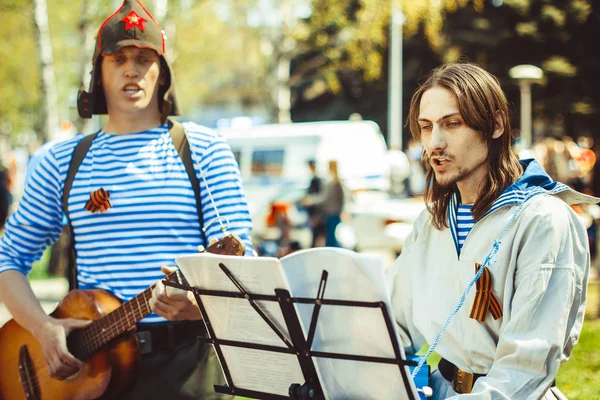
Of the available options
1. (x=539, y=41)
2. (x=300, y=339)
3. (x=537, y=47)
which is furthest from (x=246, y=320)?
(x=537, y=47)

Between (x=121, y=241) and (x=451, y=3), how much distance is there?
65.2 feet

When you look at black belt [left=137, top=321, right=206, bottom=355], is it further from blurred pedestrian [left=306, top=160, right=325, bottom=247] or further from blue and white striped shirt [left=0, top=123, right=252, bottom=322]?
blurred pedestrian [left=306, top=160, right=325, bottom=247]

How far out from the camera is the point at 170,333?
320 cm

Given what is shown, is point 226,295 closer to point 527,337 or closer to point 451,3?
point 527,337

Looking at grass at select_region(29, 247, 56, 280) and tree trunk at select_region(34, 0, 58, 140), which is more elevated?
tree trunk at select_region(34, 0, 58, 140)

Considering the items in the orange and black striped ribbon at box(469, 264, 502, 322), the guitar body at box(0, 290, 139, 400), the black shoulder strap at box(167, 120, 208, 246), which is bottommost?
the guitar body at box(0, 290, 139, 400)

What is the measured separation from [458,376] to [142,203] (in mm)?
1426

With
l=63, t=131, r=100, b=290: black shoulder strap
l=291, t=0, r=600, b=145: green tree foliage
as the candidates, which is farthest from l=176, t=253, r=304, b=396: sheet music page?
l=291, t=0, r=600, b=145: green tree foliage

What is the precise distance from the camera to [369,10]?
2172cm

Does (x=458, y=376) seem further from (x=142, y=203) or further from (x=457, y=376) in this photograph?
(x=142, y=203)

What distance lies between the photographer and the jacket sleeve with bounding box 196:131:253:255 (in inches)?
124

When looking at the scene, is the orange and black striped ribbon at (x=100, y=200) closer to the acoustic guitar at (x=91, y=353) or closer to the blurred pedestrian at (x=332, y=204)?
the acoustic guitar at (x=91, y=353)

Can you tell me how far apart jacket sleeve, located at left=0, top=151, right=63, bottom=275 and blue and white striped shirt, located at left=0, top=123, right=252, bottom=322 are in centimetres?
1

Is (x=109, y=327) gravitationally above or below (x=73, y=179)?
below
